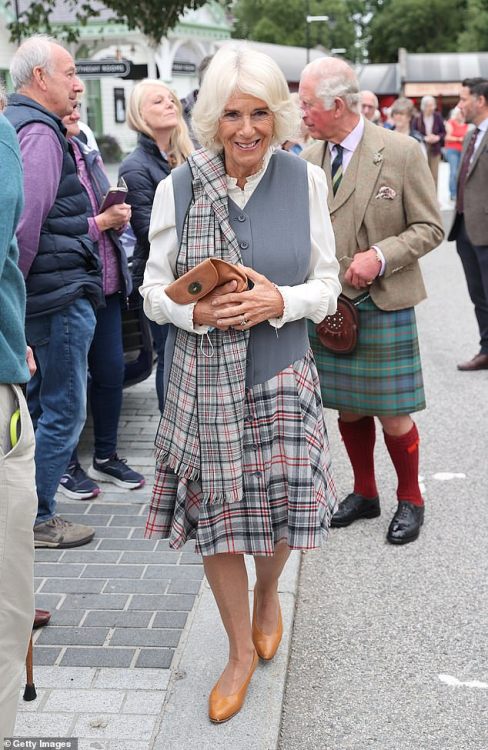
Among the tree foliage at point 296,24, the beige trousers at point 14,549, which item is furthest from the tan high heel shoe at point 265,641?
the tree foliage at point 296,24

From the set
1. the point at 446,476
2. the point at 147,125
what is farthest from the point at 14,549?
the point at 147,125

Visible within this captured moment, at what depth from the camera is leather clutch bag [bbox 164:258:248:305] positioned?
2674mm

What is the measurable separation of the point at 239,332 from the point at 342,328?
1365mm

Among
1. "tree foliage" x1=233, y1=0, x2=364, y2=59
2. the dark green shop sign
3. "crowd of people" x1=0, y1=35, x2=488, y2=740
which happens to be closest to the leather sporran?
"crowd of people" x1=0, y1=35, x2=488, y2=740

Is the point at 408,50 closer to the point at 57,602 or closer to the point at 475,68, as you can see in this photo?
the point at 475,68

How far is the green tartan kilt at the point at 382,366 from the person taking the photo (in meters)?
4.14

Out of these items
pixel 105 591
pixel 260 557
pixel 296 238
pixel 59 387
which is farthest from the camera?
pixel 59 387

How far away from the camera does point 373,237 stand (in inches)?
161

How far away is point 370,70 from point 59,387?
6744 centimetres

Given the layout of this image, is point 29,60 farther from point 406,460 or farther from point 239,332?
point 406,460

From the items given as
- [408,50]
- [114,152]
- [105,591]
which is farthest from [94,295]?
[408,50]

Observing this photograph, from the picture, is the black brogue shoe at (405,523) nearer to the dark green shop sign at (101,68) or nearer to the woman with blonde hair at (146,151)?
the woman with blonde hair at (146,151)

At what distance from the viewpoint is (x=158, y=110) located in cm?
530

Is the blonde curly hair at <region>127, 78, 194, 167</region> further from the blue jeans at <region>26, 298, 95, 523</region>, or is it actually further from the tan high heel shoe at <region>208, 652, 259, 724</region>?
the tan high heel shoe at <region>208, 652, 259, 724</region>
